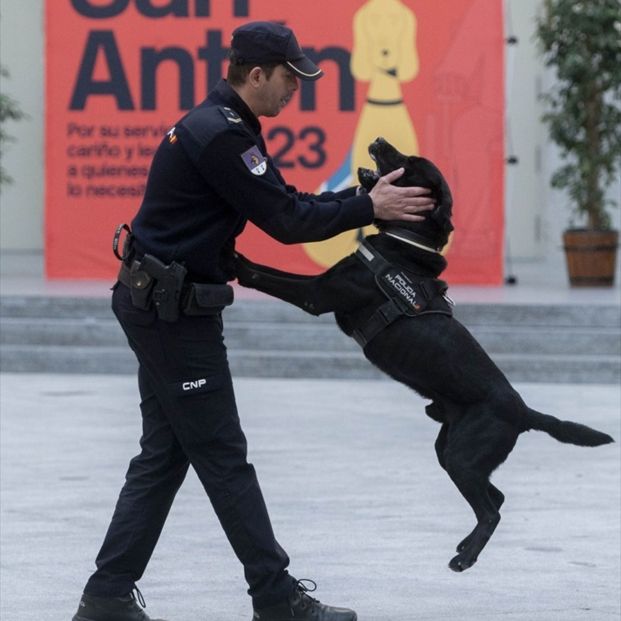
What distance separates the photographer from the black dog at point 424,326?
13.5ft

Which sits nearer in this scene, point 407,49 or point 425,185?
point 425,185

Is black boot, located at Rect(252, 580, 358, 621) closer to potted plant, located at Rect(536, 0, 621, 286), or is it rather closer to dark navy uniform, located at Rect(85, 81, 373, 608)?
dark navy uniform, located at Rect(85, 81, 373, 608)

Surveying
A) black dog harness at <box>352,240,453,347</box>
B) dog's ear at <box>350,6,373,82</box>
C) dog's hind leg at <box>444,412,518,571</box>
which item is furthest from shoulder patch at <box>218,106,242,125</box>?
dog's ear at <box>350,6,373,82</box>

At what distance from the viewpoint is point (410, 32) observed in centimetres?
1309

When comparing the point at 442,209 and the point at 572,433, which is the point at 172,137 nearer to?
the point at 442,209

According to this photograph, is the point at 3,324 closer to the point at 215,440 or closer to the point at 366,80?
the point at 366,80

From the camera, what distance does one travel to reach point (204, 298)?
4.12 metres

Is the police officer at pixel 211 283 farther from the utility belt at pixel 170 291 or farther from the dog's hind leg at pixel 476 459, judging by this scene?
the dog's hind leg at pixel 476 459

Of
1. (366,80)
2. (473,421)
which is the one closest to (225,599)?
(473,421)

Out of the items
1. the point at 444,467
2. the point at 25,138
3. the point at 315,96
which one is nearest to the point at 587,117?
the point at 315,96

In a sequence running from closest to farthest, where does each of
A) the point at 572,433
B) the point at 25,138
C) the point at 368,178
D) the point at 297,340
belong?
the point at 368,178, the point at 572,433, the point at 297,340, the point at 25,138

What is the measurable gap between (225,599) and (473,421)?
1121 mm

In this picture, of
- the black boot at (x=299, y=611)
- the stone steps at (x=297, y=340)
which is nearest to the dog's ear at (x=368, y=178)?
the black boot at (x=299, y=611)

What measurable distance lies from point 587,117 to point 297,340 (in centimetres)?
392
